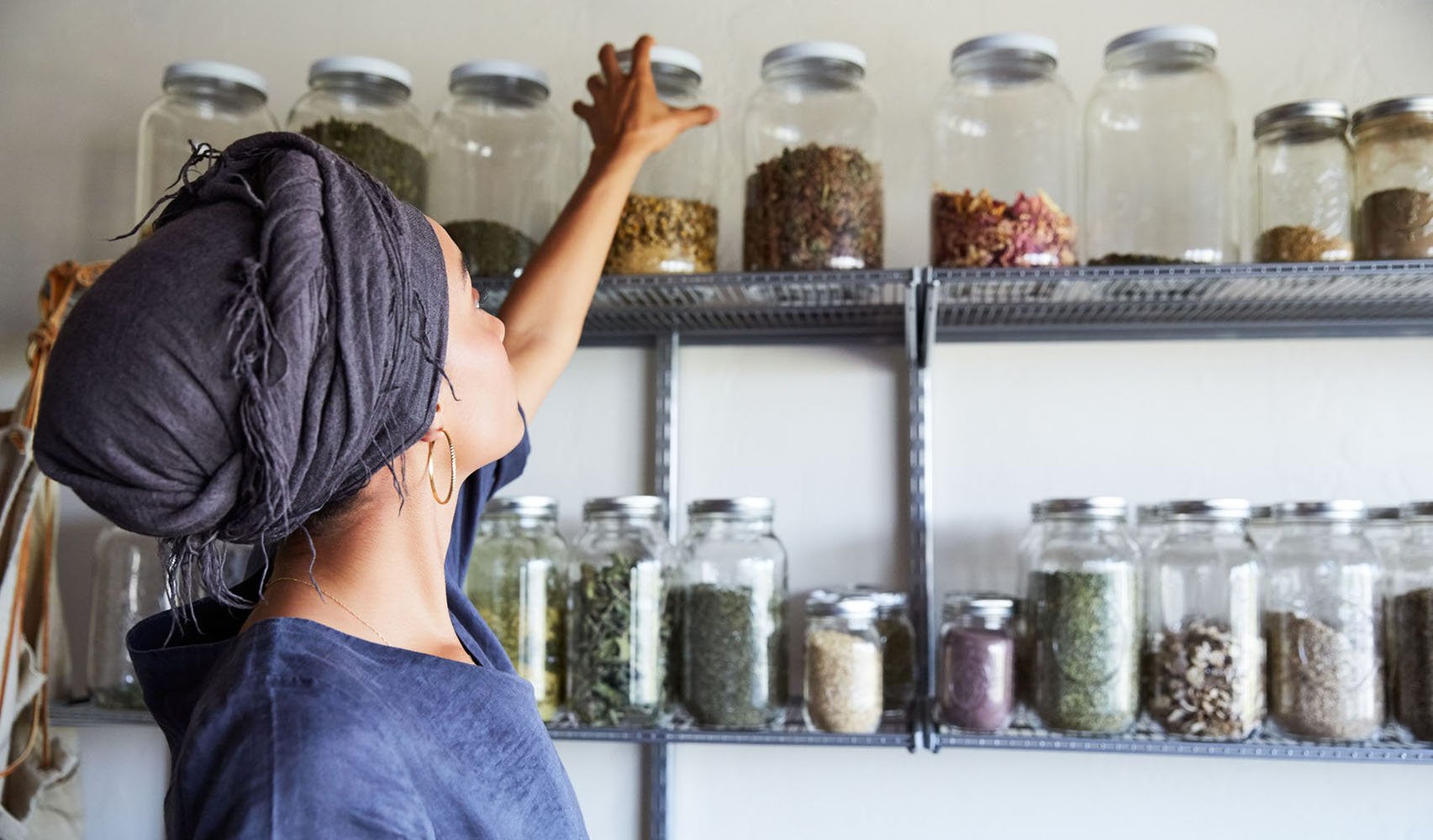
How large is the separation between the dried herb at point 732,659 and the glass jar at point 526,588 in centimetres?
16

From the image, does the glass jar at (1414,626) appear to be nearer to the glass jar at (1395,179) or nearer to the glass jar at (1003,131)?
the glass jar at (1395,179)

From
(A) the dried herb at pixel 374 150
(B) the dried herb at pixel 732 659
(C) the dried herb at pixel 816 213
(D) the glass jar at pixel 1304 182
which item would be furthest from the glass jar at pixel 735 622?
(D) the glass jar at pixel 1304 182

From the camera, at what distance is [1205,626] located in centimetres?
126

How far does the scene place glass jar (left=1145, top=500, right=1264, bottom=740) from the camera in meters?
1.23

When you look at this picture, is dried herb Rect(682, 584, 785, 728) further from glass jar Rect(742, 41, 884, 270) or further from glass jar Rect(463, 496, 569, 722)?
glass jar Rect(742, 41, 884, 270)

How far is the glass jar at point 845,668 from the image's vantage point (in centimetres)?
129

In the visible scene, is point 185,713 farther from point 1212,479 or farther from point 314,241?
point 1212,479

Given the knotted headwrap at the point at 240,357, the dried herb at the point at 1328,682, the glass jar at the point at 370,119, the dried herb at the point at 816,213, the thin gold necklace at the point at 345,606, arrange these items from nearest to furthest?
the knotted headwrap at the point at 240,357 → the thin gold necklace at the point at 345,606 → the dried herb at the point at 1328,682 → the dried herb at the point at 816,213 → the glass jar at the point at 370,119

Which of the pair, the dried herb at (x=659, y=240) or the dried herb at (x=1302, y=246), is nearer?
the dried herb at (x=1302, y=246)

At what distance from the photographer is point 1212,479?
149 cm

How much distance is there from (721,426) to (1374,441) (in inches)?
31.4

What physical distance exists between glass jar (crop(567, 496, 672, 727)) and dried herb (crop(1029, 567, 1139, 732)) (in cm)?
42

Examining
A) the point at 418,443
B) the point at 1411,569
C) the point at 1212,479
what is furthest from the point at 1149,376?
the point at 418,443

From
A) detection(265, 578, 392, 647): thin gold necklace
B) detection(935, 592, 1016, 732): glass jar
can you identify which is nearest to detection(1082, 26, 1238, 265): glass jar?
detection(935, 592, 1016, 732): glass jar
